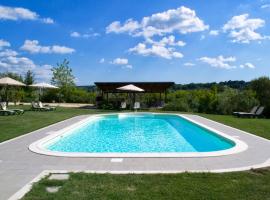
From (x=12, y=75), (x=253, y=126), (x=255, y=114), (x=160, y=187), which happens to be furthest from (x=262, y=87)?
(x=12, y=75)

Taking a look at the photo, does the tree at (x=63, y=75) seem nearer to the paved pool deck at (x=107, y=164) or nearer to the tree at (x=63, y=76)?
the tree at (x=63, y=76)

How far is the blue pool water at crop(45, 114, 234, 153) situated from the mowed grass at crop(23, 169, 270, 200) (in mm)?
3820

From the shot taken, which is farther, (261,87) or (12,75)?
(12,75)

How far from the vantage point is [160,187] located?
Answer: 14.3 feet

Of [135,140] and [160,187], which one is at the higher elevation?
[160,187]

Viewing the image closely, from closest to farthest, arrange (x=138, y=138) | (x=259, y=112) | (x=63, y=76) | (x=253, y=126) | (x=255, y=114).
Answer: (x=138, y=138), (x=253, y=126), (x=255, y=114), (x=259, y=112), (x=63, y=76)

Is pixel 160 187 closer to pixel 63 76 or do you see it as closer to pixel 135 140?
pixel 135 140

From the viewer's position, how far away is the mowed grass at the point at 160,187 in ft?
13.2

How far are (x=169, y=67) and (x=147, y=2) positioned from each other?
35.6ft

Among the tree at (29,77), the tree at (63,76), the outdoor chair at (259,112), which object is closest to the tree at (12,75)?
the tree at (29,77)

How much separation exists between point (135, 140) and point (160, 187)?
6372 mm

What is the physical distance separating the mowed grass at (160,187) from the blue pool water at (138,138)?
150 inches

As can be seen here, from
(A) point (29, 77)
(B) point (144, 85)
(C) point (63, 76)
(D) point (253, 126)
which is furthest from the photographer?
(A) point (29, 77)

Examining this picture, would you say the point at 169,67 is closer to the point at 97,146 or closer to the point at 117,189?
the point at 97,146
